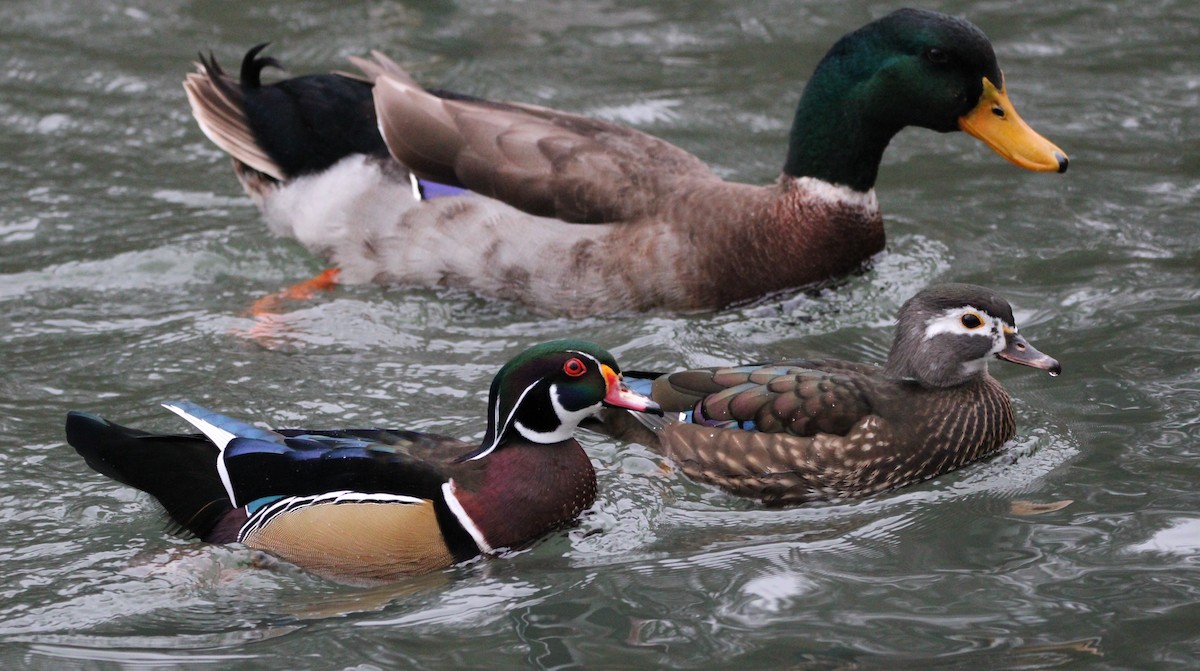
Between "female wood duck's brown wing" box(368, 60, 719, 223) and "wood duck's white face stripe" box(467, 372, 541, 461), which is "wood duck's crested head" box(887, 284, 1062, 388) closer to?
"wood duck's white face stripe" box(467, 372, 541, 461)

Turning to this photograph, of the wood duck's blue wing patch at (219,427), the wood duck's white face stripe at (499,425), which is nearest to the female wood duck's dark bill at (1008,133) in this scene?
the wood duck's white face stripe at (499,425)

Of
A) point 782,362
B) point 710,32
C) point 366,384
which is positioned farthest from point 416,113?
point 710,32

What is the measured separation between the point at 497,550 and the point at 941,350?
1836mm

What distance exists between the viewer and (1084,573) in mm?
5172

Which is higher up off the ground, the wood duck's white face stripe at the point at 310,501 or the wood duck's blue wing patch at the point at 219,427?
the wood duck's blue wing patch at the point at 219,427

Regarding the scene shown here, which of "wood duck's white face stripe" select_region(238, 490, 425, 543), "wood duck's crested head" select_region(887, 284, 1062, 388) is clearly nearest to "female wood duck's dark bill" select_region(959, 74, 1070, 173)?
"wood duck's crested head" select_region(887, 284, 1062, 388)

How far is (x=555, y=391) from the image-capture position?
5.40m

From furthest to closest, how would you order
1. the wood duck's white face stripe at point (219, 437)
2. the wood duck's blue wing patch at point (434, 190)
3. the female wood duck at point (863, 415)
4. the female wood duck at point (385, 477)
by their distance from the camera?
the wood duck's blue wing patch at point (434, 190) < the female wood duck at point (863, 415) < the wood duck's white face stripe at point (219, 437) < the female wood duck at point (385, 477)

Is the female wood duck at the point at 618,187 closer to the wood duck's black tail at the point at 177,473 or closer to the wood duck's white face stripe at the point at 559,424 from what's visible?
the wood duck's white face stripe at the point at 559,424

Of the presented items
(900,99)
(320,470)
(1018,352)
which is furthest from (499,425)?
(900,99)

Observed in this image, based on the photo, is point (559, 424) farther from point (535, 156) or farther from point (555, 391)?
point (535, 156)

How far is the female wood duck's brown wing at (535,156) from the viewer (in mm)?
7430

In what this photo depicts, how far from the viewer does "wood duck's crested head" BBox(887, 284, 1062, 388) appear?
5.83m

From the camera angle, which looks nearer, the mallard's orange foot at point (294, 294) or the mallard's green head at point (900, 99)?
the mallard's green head at point (900, 99)
